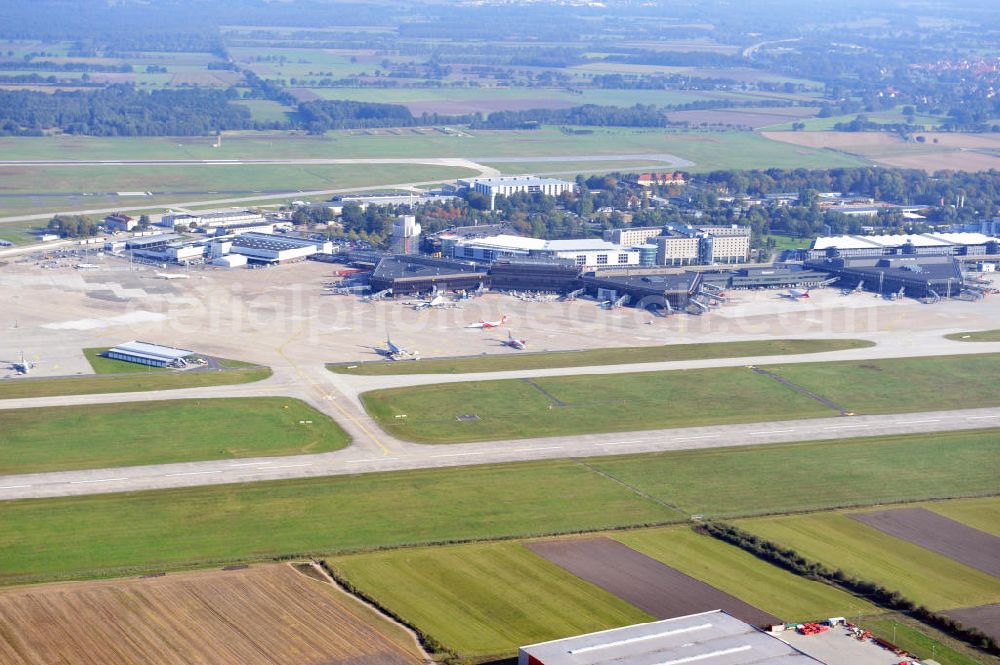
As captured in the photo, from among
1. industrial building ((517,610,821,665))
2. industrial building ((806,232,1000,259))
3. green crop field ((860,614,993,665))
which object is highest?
industrial building ((806,232,1000,259))

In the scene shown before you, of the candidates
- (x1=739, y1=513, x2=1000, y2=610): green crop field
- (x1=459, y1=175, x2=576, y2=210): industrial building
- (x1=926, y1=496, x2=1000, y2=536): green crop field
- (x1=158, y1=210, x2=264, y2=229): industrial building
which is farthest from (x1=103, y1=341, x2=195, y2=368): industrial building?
(x1=459, y1=175, x2=576, y2=210): industrial building

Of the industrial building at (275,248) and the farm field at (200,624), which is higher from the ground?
the industrial building at (275,248)

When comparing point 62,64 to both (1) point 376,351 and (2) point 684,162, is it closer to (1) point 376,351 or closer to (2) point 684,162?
(2) point 684,162

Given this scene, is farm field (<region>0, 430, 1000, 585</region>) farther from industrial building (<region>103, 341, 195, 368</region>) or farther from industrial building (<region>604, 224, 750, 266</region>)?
industrial building (<region>604, 224, 750, 266</region>)

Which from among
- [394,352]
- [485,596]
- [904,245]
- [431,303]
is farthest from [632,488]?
[904,245]

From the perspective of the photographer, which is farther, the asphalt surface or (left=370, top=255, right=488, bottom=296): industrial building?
(left=370, top=255, right=488, bottom=296): industrial building

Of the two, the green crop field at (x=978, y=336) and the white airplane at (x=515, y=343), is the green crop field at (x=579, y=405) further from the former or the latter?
the green crop field at (x=978, y=336)

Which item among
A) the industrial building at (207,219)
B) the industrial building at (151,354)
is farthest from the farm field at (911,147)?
the industrial building at (151,354)

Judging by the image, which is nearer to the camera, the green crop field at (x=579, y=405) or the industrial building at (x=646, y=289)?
the green crop field at (x=579, y=405)
